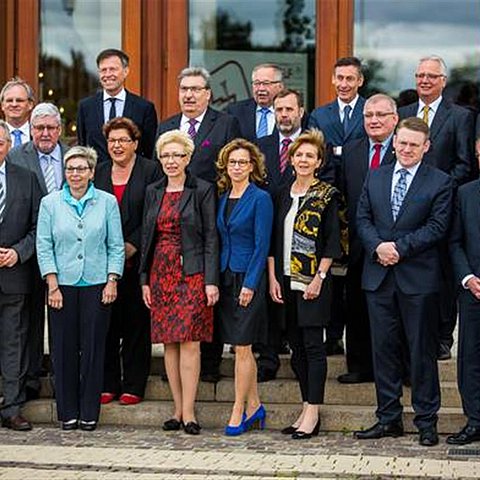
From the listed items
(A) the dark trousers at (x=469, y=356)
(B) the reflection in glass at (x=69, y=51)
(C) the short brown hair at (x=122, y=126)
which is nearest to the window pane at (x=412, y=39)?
(B) the reflection in glass at (x=69, y=51)

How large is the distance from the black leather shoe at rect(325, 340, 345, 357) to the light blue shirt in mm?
1732


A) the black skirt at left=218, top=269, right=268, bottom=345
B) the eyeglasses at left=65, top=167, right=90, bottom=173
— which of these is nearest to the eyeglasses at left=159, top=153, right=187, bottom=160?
the eyeglasses at left=65, top=167, right=90, bottom=173

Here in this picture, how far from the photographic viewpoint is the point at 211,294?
349 inches

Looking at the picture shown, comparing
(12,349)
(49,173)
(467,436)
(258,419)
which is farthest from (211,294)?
(467,436)

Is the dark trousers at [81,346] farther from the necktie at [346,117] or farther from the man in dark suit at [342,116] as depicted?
the necktie at [346,117]

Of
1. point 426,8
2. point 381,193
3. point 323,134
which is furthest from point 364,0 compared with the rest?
point 381,193

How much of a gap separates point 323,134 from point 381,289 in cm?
A: 135

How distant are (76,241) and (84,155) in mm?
596

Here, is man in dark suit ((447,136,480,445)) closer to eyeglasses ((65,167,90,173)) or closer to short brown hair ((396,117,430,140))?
short brown hair ((396,117,430,140))

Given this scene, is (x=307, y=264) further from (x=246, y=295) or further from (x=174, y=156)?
(x=174, y=156)

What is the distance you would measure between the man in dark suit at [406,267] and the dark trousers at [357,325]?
1.72 ft

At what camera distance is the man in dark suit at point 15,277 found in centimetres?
910

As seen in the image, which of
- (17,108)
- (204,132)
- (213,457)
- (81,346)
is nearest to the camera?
(213,457)

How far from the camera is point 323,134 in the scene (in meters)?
9.40
